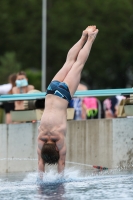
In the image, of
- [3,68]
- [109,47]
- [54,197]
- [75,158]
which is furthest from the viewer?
[109,47]

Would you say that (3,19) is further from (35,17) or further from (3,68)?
(3,68)

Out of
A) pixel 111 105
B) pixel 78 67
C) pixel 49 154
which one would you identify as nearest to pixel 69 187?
pixel 49 154

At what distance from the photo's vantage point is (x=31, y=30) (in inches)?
2589

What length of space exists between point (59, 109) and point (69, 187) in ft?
7.86

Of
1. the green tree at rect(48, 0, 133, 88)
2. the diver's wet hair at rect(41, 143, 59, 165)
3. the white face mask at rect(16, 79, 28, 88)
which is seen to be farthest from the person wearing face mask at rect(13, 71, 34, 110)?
the green tree at rect(48, 0, 133, 88)

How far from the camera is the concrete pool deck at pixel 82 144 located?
1535 cm

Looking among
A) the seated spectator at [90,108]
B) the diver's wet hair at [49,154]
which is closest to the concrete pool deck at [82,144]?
the diver's wet hair at [49,154]

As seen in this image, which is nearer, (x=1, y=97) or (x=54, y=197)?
(x=54, y=197)

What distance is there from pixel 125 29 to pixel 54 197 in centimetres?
5634

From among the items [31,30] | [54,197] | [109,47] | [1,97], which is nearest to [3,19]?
[31,30]

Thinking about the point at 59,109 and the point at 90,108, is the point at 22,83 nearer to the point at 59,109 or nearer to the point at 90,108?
the point at 90,108

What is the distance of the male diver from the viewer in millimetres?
12477

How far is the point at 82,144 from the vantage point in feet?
51.2

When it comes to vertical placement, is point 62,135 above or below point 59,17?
below
